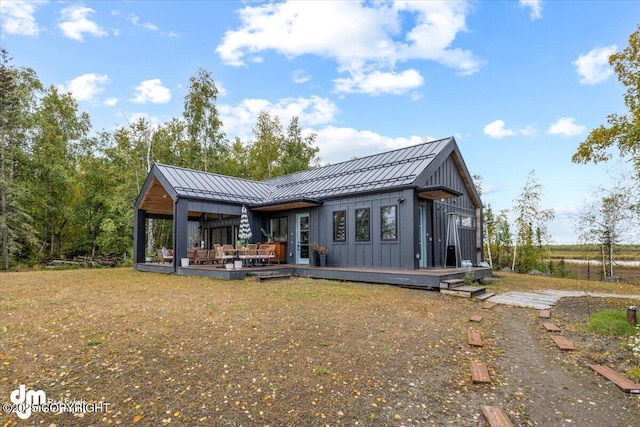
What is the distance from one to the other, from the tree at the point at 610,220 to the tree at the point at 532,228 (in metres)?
1.81

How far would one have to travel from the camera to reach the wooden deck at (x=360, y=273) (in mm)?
8508

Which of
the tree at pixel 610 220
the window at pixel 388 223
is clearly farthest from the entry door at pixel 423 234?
the tree at pixel 610 220

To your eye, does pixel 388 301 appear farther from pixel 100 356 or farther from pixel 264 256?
pixel 264 256

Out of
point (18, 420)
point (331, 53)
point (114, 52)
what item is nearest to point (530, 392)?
point (18, 420)

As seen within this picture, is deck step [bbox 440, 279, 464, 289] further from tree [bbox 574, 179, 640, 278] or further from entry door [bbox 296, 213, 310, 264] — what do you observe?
tree [bbox 574, 179, 640, 278]

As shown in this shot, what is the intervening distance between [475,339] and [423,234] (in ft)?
20.9

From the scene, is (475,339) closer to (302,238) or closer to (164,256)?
(302,238)

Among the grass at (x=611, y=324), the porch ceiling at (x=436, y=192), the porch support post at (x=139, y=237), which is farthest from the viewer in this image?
the porch support post at (x=139, y=237)

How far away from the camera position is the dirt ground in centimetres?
272

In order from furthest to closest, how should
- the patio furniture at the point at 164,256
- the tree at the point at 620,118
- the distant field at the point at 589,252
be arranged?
the distant field at the point at 589,252 → the patio furniture at the point at 164,256 → the tree at the point at 620,118

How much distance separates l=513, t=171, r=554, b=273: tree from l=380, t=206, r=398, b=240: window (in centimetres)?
1027

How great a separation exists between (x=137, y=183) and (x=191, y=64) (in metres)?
7.96

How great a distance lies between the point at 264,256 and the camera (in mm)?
11555

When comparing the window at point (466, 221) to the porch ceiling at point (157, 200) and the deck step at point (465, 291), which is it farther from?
the porch ceiling at point (157, 200)
